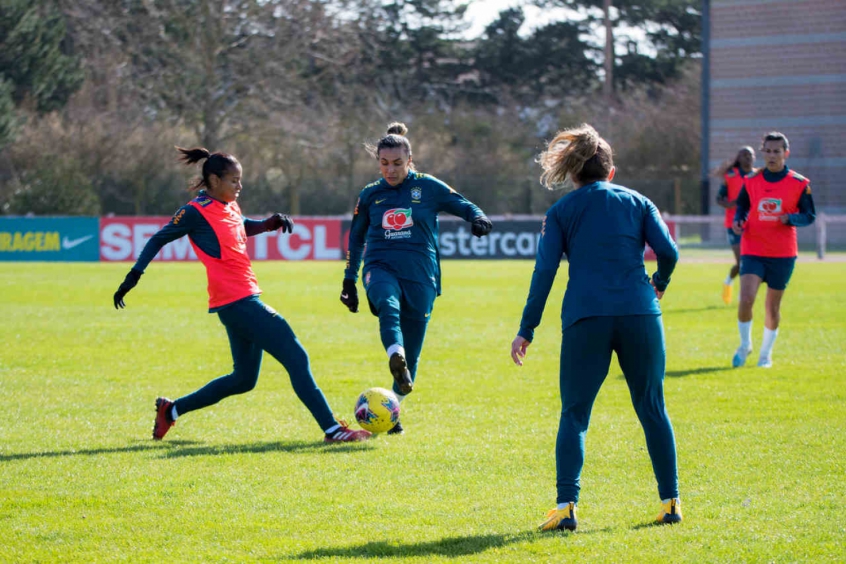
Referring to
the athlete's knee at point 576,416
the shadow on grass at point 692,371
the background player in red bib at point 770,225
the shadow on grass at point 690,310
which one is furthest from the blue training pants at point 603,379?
the shadow on grass at point 690,310

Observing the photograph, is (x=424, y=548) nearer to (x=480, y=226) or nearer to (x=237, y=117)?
(x=480, y=226)

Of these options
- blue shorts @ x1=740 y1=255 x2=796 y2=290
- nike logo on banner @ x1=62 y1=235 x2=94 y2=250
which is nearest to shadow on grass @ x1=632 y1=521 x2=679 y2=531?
blue shorts @ x1=740 y1=255 x2=796 y2=290

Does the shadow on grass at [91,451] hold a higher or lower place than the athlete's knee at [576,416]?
lower

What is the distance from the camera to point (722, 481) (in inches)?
235

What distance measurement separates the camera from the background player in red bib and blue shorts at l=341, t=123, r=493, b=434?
7.10 metres

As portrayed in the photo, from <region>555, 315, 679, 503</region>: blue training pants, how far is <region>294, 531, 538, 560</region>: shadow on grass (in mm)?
369

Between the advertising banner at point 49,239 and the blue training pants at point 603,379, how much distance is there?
2606 centimetres

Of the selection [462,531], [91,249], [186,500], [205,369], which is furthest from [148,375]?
[91,249]

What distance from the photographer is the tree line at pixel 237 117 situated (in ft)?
125

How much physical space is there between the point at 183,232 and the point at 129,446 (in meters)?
1.50

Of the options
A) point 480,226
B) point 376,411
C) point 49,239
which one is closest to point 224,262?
point 376,411

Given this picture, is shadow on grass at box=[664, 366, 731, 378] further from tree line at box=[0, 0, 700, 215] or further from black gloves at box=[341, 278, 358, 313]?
tree line at box=[0, 0, 700, 215]

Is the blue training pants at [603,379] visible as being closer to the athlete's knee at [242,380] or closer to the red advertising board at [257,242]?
the athlete's knee at [242,380]

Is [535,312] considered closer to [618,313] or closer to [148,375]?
[618,313]
